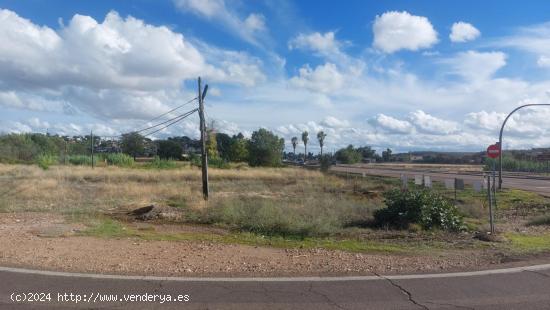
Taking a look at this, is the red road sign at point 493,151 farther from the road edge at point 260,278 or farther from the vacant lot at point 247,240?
the road edge at point 260,278

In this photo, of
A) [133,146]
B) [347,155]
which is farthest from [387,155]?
[133,146]

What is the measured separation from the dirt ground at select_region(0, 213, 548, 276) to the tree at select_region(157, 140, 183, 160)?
110 m

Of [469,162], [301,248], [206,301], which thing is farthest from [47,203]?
[469,162]

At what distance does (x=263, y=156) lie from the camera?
300 ft

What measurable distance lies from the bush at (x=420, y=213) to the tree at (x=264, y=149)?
3027 inches

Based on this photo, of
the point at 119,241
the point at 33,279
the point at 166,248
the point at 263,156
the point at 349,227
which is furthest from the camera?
the point at 263,156

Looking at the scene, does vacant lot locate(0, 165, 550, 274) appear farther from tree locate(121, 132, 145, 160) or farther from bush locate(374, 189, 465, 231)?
tree locate(121, 132, 145, 160)

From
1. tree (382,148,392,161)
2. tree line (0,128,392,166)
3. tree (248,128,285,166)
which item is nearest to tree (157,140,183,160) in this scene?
tree line (0,128,392,166)

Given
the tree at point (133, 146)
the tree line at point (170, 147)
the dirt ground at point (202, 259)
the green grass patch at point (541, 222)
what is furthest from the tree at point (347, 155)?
the dirt ground at point (202, 259)

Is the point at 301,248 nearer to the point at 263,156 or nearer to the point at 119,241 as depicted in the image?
the point at 119,241

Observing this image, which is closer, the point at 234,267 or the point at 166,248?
the point at 234,267

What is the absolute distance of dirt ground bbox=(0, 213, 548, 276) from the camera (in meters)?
7.36

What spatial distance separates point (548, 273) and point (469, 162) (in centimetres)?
14129

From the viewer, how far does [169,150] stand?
395ft
